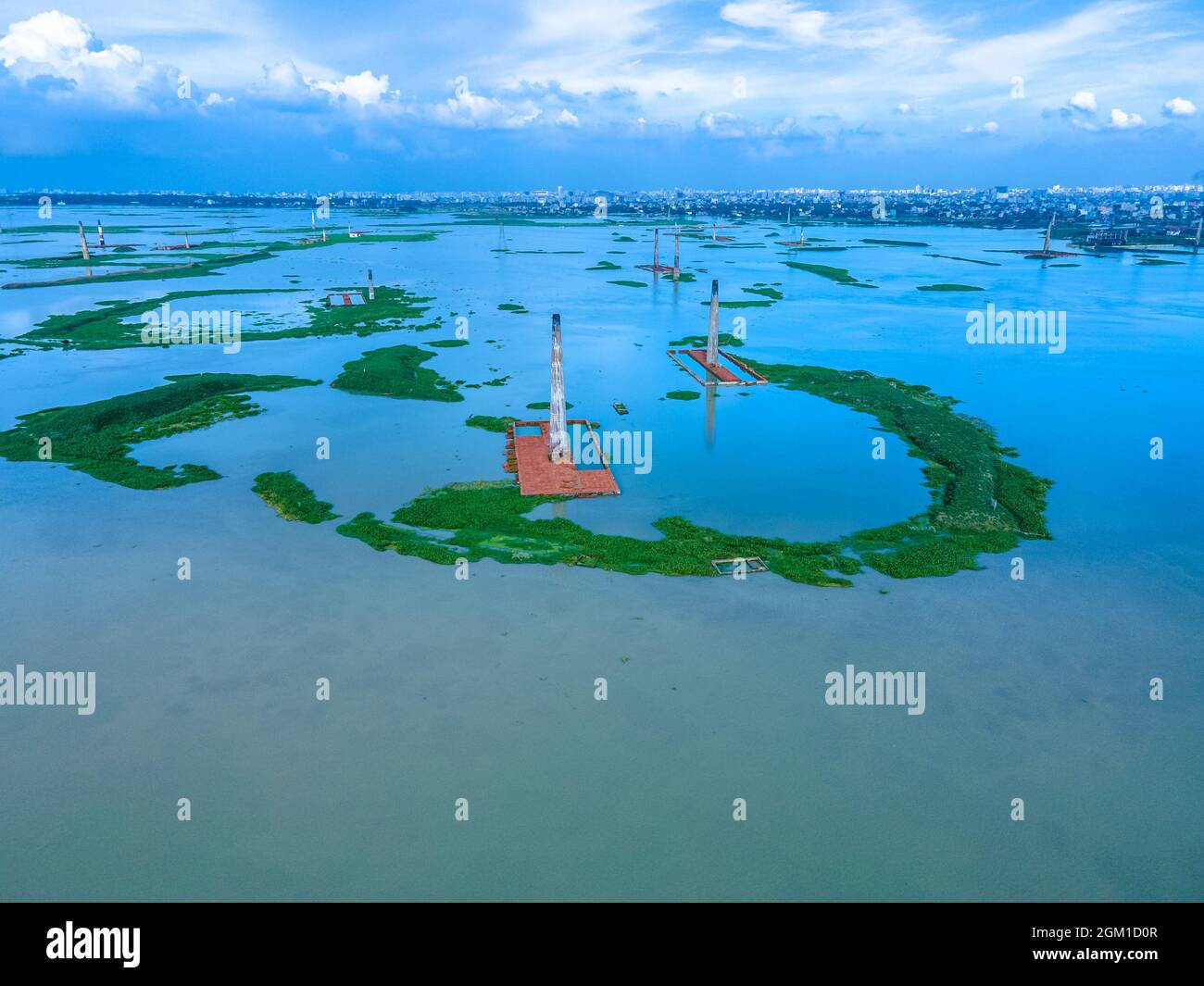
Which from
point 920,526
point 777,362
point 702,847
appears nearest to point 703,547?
point 920,526

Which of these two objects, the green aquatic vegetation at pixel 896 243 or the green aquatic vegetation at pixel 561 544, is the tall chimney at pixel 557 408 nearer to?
the green aquatic vegetation at pixel 561 544

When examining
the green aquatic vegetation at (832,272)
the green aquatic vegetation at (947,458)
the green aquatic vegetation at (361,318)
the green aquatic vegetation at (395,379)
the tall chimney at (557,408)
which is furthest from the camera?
the green aquatic vegetation at (832,272)

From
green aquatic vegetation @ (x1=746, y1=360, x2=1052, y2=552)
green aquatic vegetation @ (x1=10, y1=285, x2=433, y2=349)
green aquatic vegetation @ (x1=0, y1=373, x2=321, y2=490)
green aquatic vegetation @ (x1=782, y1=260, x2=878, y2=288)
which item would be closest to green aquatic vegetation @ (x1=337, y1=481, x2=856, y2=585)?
green aquatic vegetation @ (x1=746, y1=360, x2=1052, y2=552)

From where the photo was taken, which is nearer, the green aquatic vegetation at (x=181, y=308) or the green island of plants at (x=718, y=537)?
the green island of plants at (x=718, y=537)

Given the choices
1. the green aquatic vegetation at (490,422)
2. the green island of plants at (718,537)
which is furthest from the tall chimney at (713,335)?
the green island of plants at (718,537)

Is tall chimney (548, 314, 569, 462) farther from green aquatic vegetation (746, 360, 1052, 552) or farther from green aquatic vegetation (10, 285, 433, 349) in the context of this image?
green aquatic vegetation (10, 285, 433, 349)

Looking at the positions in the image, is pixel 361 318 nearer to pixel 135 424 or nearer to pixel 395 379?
pixel 395 379
